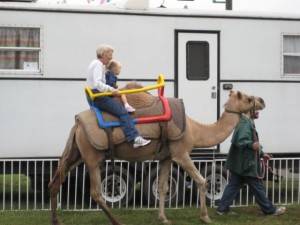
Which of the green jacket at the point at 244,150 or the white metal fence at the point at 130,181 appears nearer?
the green jacket at the point at 244,150

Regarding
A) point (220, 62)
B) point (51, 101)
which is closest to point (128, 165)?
point (51, 101)

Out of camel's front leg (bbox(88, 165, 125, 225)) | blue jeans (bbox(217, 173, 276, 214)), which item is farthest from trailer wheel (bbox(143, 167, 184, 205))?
camel's front leg (bbox(88, 165, 125, 225))

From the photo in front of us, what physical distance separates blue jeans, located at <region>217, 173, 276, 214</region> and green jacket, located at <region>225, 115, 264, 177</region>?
152 mm

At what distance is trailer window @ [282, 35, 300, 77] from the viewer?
1139 centimetres

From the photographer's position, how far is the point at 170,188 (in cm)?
1081

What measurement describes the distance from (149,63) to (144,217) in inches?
104

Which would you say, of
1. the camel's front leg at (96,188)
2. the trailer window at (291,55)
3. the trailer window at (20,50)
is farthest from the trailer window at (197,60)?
the camel's front leg at (96,188)

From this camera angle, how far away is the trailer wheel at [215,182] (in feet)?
35.8

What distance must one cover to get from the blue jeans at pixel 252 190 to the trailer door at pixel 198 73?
5.29 ft

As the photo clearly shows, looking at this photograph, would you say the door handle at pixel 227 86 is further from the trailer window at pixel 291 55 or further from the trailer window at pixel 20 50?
the trailer window at pixel 20 50

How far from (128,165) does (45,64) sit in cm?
205

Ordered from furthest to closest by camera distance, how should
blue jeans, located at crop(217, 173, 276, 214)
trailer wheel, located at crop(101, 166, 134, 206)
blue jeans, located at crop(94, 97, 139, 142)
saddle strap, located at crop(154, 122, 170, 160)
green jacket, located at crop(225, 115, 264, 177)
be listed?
trailer wheel, located at crop(101, 166, 134, 206), blue jeans, located at crop(217, 173, 276, 214), green jacket, located at crop(225, 115, 264, 177), saddle strap, located at crop(154, 122, 170, 160), blue jeans, located at crop(94, 97, 139, 142)

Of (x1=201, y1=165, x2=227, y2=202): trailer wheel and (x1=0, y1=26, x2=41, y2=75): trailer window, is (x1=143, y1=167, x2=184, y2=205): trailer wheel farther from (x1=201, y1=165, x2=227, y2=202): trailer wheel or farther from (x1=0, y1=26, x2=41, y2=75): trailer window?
(x1=0, y1=26, x2=41, y2=75): trailer window

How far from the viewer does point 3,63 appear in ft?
34.1
